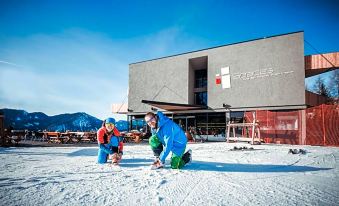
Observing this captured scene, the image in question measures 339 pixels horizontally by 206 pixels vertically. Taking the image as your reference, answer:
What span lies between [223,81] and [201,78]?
4380 millimetres

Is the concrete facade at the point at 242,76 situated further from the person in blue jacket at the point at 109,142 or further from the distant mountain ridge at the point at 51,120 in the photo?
the distant mountain ridge at the point at 51,120

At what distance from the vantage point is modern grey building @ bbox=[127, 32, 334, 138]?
18.0 m

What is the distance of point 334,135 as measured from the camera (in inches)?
396

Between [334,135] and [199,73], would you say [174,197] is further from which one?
[199,73]

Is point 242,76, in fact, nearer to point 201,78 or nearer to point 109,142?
point 201,78

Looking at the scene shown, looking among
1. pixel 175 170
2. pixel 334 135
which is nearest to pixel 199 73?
pixel 334 135

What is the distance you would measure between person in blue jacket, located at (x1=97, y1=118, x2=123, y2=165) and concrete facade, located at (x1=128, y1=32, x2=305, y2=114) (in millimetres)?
18193

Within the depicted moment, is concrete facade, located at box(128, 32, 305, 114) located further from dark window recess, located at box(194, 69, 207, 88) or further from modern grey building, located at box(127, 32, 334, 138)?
dark window recess, located at box(194, 69, 207, 88)

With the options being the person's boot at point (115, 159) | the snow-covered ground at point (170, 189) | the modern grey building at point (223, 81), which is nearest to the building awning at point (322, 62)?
the modern grey building at point (223, 81)

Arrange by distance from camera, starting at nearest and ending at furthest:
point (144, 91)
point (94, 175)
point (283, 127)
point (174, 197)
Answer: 1. point (174, 197)
2. point (94, 175)
3. point (283, 127)
4. point (144, 91)

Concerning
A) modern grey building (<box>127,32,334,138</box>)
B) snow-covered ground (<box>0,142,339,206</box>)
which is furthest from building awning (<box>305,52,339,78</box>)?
snow-covered ground (<box>0,142,339,206</box>)

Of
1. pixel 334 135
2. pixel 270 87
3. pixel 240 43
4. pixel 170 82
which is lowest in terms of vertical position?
pixel 334 135

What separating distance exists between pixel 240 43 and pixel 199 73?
666cm

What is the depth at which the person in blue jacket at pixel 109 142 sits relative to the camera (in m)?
4.17
